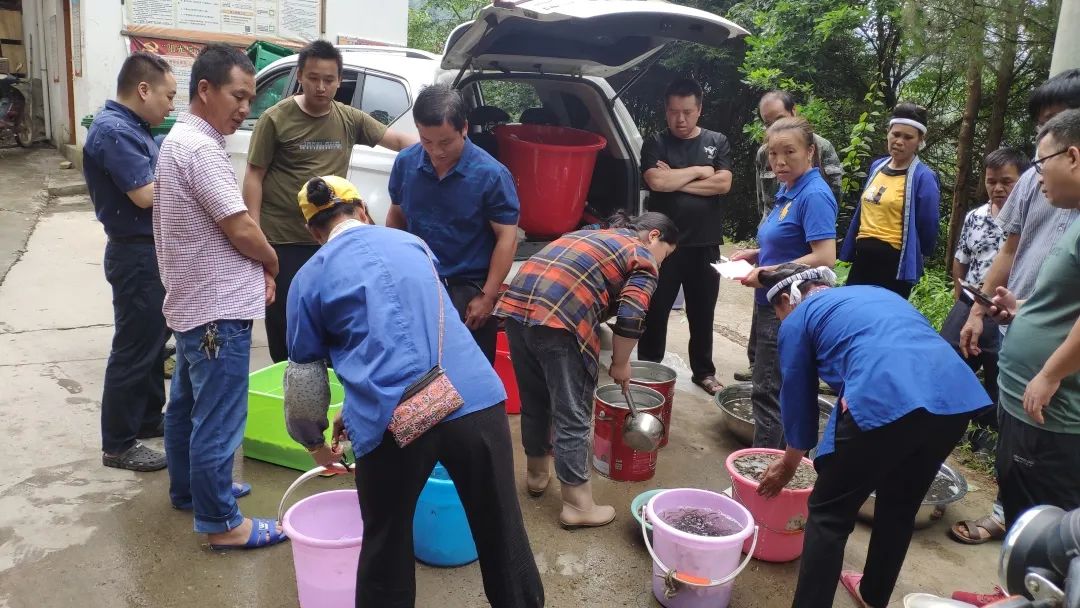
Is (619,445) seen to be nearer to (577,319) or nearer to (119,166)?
(577,319)

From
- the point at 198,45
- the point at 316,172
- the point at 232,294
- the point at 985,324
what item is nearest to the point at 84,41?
the point at 198,45

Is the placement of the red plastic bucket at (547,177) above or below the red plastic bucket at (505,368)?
above

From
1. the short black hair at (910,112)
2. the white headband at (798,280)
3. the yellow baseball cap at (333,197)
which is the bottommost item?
the white headband at (798,280)

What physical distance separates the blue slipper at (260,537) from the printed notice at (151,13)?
30.6ft

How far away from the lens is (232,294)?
2545 mm

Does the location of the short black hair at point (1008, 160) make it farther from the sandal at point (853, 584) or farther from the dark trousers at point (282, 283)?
the dark trousers at point (282, 283)

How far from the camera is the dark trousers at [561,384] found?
286cm

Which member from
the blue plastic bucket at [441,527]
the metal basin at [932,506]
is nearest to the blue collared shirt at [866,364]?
the metal basin at [932,506]

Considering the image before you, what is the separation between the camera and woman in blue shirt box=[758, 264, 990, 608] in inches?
80.3

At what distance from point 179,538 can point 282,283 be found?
1294 mm

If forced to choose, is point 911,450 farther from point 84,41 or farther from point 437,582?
point 84,41

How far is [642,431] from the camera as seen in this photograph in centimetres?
318

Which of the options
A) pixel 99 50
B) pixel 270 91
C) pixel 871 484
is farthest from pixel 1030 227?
pixel 99 50

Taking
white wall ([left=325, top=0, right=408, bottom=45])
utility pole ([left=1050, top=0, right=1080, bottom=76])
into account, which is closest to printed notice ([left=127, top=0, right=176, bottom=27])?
white wall ([left=325, top=0, right=408, bottom=45])
